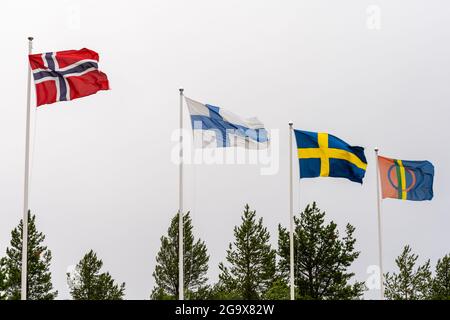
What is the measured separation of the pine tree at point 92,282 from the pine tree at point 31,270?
287 cm

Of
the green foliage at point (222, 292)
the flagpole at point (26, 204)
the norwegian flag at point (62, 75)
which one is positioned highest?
the norwegian flag at point (62, 75)

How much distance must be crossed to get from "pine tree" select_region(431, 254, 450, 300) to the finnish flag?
50.1 metres

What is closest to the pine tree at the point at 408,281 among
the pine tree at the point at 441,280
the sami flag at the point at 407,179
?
the pine tree at the point at 441,280

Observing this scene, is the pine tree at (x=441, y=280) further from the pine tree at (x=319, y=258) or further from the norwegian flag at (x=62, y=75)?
the norwegian flag at (x=62, y=75)

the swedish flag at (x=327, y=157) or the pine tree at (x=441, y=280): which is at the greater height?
the swedish flag at (x=327, y=157)

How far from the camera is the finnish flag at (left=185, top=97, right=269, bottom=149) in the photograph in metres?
28.8

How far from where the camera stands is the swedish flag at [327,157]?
31.5 meters

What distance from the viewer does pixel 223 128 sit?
2898 cm

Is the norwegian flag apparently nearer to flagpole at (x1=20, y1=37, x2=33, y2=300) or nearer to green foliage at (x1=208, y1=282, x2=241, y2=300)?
flagpole at (x1=20, y1=37, x2=33, y2=300)

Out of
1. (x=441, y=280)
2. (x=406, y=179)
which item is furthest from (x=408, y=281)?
(x=406, y=179)
